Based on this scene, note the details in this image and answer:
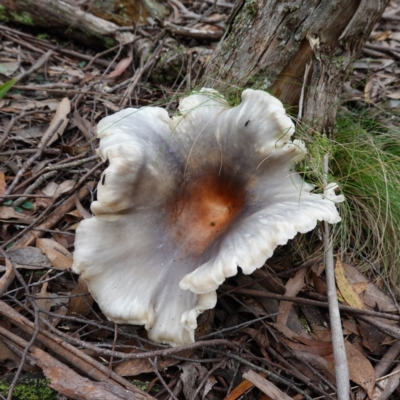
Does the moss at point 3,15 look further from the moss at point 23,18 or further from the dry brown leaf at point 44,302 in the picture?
the dry brown leaf at point 44,302

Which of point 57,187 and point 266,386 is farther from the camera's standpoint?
point 57,187

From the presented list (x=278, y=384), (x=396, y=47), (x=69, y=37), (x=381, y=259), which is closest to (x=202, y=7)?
(x=69, y=37)

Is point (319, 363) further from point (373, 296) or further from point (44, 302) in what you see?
point (44, 302)

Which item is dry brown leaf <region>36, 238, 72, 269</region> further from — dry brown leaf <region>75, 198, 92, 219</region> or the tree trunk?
the tree trunk

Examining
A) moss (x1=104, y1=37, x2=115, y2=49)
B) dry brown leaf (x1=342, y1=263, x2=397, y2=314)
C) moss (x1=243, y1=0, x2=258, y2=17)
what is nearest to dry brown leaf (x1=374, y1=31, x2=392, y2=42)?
moss (x1=243, y1=0, x2=258, y2=17)

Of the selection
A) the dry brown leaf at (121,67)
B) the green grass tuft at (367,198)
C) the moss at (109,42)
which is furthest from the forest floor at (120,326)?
the moss at (109,42)

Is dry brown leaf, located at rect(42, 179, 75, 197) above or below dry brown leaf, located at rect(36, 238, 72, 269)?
above

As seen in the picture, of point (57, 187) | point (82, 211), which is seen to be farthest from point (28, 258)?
point (57, 187)
